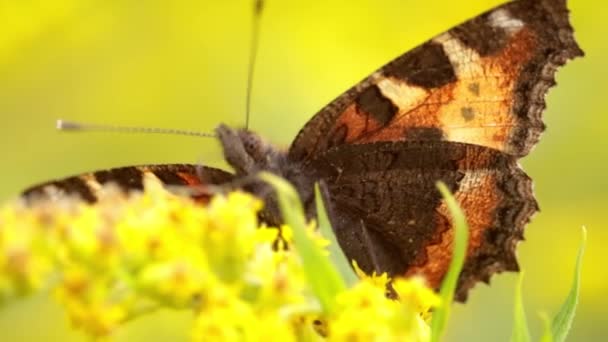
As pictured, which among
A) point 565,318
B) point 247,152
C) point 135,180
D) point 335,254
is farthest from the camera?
Result: point 247,152

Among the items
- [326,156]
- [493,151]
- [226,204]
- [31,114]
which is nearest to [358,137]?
[326,156]

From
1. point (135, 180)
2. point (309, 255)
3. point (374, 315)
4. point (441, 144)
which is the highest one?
point (441, 144)

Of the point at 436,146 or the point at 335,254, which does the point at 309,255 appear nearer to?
the point at 335,254

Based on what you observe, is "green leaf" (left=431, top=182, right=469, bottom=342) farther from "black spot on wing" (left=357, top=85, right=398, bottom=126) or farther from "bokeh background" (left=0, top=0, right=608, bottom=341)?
"bokeh background" (left=0, top=0, right=608, bottom=341)

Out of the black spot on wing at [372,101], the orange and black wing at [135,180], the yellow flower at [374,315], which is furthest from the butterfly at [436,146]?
the yellow flower at [374,315]

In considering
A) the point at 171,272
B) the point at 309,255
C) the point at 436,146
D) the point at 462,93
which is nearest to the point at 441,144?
the point at 436,146

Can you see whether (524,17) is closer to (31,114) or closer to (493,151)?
(493,151)
